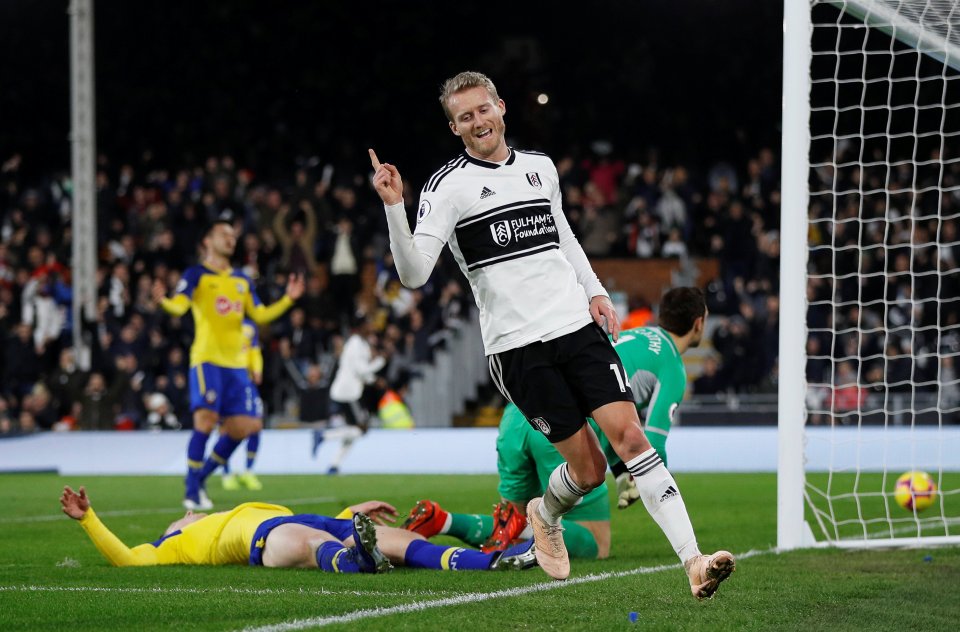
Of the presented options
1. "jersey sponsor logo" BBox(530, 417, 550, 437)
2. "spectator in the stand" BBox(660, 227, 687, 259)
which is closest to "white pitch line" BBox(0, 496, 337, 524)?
"jersey sponsor logo" BBox(530, 417, 550, 437)

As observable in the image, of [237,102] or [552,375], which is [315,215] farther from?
[552,375]

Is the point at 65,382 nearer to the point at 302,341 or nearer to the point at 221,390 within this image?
the point at 302,341

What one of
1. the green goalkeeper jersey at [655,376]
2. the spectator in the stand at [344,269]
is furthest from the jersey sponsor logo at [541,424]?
the spectator in the stand at [344,269]

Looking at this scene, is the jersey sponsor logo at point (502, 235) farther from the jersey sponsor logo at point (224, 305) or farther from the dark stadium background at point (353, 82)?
the dark stadium background at point (353, 82)

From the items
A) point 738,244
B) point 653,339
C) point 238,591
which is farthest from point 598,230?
point 238,591

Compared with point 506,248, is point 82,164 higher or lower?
higher

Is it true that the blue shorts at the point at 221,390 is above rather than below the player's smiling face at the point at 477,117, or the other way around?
below

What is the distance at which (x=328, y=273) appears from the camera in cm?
2142

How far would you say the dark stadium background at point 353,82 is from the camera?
24.3m

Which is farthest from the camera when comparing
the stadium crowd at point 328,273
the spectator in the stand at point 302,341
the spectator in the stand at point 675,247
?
the spectator in the stand at point 675,247

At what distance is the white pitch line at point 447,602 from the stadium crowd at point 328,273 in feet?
36.4

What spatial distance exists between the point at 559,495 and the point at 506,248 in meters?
0.99

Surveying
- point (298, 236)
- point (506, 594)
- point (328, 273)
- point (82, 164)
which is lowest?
point (506, 594)

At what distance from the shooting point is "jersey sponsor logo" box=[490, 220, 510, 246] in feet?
15.8
